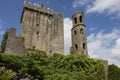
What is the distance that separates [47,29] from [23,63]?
881 inches

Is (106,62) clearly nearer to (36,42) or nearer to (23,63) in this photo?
(23,63)

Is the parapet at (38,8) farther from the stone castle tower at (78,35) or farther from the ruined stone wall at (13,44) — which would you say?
the ruined stone wall at (13,44)

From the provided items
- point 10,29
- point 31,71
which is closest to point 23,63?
point 31,71

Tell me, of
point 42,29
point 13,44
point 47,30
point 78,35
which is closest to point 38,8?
point 42,29

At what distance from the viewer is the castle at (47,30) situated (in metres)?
34.8

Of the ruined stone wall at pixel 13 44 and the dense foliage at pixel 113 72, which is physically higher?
the ruined stone wall at pixel 13 44

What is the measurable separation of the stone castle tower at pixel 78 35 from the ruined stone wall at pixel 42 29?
2.32 metres

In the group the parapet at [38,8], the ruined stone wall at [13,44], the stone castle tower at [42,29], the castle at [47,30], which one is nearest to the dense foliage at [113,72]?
the castle at [47,30]

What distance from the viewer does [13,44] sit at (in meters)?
28.5

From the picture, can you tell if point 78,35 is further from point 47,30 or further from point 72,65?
point 72,65

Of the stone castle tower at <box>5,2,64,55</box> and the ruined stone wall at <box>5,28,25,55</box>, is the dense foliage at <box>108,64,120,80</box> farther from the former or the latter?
the stone castle tower at <box>5,2,64,55</box>

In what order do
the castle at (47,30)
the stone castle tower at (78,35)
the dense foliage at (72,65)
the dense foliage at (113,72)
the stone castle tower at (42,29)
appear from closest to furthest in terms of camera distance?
1. the dense foliage at (72,65)
2. the dense foliage at (113,72)
3. the stone castle tower at (78,35)
4. the castle at (47,30)
5. the stone castle tower at (42,29)

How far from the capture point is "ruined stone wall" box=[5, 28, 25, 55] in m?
28.1

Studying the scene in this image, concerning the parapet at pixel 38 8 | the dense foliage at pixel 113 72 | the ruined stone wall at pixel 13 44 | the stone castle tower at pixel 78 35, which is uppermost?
the parapet at pixel 38 8
